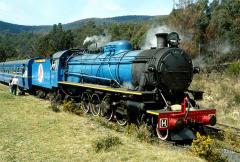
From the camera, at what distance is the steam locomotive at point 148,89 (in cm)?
1158

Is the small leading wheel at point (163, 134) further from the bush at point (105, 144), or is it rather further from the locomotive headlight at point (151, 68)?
the bush at point (105, 144)

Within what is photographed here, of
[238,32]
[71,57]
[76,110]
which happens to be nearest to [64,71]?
[71,57]

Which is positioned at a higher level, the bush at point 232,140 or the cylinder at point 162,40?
the cylinder at point 162,40

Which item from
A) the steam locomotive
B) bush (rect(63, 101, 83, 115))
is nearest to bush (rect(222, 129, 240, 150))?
the steam locomotive

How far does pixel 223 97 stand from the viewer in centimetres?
1964

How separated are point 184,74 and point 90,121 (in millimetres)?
4223

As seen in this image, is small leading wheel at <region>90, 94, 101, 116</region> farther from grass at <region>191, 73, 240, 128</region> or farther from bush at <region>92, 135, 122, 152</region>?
bush at <region>92, 135, 122, 152</region>

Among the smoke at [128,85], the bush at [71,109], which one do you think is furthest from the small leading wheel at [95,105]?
the smoke at [128,85]

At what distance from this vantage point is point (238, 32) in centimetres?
4031

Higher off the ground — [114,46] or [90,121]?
[114,46]

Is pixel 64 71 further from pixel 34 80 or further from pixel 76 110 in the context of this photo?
pixel 34 80

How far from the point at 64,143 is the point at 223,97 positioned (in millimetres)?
11969

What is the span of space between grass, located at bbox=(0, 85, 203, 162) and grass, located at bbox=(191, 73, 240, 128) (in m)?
6.12

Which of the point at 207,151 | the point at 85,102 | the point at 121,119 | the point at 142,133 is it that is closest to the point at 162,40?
the point at 121,119
